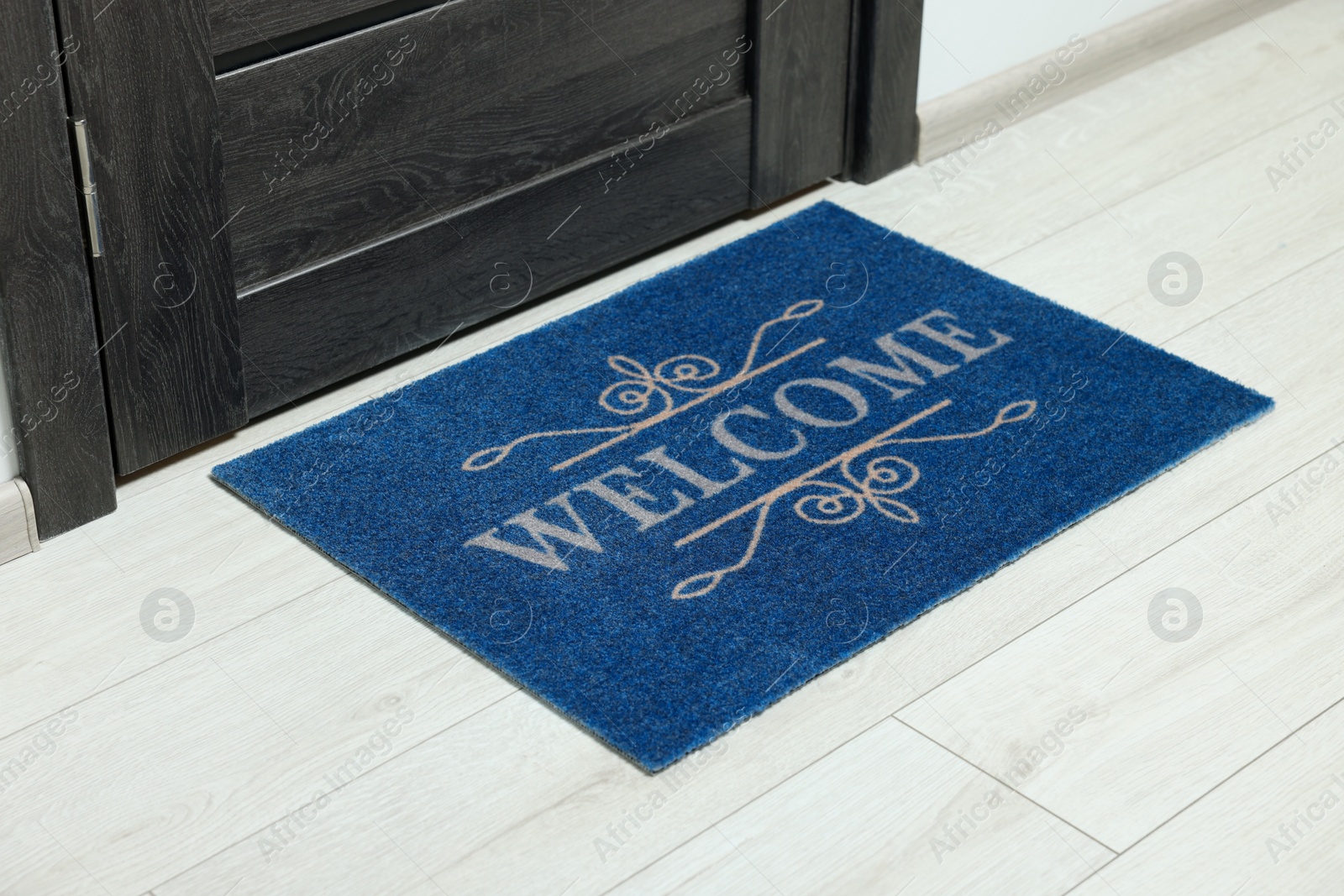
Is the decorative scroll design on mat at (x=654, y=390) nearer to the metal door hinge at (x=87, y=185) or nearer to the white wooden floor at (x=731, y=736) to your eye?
the white wooden floor at (x=731, y=736)

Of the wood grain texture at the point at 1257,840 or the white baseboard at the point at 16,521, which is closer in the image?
the wood grain texture at the point at 1257,840

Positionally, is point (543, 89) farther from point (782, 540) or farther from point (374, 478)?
point (782, 540)

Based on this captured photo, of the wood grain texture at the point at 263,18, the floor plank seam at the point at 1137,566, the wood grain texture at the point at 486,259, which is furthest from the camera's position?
the wood grain texture at the point at 486,259

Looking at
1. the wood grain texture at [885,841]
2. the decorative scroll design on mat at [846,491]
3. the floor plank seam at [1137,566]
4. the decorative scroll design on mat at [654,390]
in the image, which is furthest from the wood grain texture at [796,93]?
the wood grain texture at [885,841]

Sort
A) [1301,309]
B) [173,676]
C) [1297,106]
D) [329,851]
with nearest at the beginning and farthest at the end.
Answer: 1. [329,851]
2. [173,676]
3. [1301,309]
4. [1297,106]

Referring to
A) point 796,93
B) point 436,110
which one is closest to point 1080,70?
point 796,93

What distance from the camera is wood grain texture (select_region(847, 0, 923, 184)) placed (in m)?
2.37

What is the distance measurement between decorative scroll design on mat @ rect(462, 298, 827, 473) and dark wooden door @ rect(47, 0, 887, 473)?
0.77ft

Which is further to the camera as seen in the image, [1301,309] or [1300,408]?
[1301,309]

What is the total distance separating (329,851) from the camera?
1392mm

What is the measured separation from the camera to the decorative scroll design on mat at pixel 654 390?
189cm

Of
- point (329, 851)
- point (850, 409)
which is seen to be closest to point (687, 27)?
point (850, 409)

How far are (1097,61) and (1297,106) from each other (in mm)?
342

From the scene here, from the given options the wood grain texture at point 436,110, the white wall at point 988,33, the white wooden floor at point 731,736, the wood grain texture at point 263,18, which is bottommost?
the white wooden floor at point 731,736
